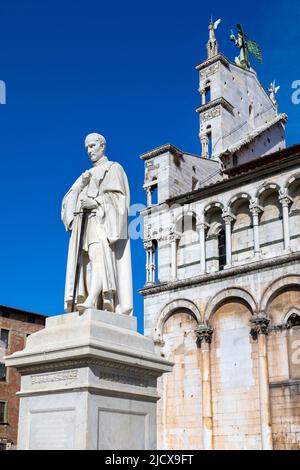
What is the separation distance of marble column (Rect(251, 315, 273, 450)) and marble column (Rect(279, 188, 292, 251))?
3.26m

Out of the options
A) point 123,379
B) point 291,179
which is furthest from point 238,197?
point 123,379

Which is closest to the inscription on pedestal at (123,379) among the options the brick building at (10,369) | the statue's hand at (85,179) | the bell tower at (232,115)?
the statue's hand at (85,179)

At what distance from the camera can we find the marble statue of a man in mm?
7688

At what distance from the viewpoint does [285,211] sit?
2611 centimetres

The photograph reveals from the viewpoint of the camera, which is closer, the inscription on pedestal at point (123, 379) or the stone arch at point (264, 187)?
the inscription on pedestal at point (123, 379)

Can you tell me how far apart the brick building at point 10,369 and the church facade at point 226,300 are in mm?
23671

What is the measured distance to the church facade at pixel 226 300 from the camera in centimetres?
2467

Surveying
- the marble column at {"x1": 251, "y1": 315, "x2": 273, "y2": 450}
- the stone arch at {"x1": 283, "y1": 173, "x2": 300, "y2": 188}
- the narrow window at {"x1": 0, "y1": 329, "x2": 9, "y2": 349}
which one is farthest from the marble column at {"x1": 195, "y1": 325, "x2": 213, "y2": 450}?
the narrow window at {"x1": 0, "y1": 329, "x2": 9, "y2": 349}

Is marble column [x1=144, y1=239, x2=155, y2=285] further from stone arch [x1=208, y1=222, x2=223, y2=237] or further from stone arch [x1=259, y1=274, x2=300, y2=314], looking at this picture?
stone arch [x1=259, y1=274, x2=300, y2=314]

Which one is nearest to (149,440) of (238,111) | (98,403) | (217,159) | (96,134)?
(98,403)

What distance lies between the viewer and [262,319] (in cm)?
2511

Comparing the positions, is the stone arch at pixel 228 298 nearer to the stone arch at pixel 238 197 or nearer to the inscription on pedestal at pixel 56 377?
the stone arch at pixel 238 197

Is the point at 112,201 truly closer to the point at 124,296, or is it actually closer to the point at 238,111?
the point at 124,296

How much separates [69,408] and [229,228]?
21.7 m
